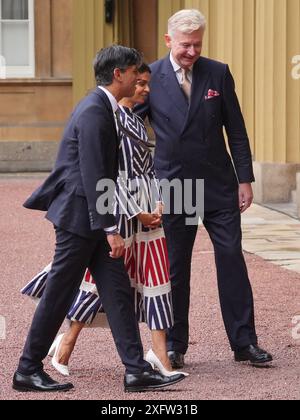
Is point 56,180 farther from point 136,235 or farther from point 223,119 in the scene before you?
point 223,119

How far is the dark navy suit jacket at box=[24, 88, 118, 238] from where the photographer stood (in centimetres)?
631

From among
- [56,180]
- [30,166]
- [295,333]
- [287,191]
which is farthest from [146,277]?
[30,166]

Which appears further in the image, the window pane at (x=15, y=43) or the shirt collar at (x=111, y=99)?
the window pane at (x=15, y=43)

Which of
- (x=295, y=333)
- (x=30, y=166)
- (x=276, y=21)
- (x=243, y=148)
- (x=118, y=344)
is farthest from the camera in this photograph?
(x=30, y=166)

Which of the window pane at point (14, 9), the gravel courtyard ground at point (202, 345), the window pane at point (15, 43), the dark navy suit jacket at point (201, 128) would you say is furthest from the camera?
the window pane at point (14, 9)

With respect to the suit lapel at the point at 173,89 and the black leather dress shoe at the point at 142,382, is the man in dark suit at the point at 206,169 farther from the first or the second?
the black leather dress shoe at the point at 142,382

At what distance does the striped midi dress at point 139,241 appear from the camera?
6699 mm

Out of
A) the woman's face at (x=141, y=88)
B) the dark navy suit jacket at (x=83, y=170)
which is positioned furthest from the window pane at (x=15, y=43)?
the dark navy suit jacket at (x=83, y=170)

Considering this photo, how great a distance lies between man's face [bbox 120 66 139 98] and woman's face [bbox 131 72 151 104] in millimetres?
293

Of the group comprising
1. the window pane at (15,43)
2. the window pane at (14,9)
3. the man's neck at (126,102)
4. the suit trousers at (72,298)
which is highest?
the window pane at (14,9)

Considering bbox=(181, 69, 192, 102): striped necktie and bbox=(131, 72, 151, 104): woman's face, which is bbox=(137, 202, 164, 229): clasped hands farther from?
bbox=(181, 69, 192, 102): striped necktie

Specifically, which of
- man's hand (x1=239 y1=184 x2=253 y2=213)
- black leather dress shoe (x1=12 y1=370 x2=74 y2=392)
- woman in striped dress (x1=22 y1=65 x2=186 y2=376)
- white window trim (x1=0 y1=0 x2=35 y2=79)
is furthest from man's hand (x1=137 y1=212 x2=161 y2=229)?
white window trim (x1=0 y1=0 x2=35 y2=79)

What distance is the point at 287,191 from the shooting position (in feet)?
51.9

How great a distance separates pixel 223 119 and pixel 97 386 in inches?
66.0
